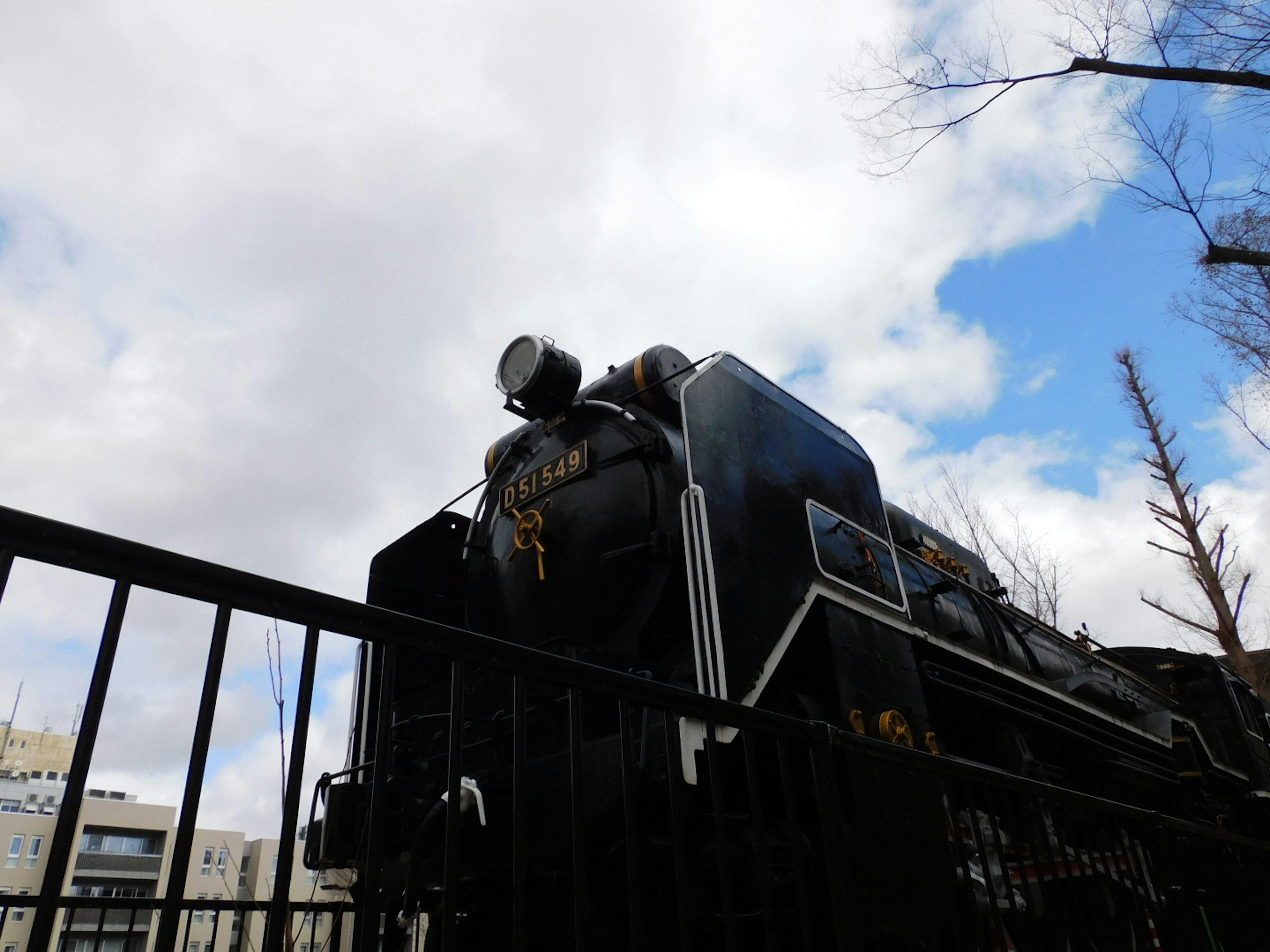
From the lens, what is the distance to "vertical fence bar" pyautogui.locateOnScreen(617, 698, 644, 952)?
164cm

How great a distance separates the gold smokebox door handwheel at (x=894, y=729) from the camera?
349 centimetres

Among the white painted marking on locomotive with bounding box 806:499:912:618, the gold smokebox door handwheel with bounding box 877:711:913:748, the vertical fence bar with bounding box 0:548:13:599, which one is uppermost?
the white painted marking on locomotive with bounding box 806:499:912:618

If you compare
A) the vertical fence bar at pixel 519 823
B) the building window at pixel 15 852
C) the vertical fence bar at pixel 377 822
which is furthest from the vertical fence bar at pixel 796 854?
the building window at pixel 15 852

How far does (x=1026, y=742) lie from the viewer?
5.45 metres

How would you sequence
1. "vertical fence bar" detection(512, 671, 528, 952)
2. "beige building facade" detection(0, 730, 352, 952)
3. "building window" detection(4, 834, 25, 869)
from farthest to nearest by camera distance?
"building window" detection(4, 834, 25, 869) → "beige building facade" detection(0, 730, 352, 952) → "vertical fence bar" detection(512, 671, 528, 952)

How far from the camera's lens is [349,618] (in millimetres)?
1457

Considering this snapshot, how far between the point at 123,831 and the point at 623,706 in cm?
1559

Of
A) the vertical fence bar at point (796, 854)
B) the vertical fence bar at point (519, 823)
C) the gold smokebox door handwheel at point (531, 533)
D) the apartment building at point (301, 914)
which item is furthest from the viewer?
the gold smokebox door handwheel at point (531, 533)

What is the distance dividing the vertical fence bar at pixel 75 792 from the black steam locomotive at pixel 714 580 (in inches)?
46.4

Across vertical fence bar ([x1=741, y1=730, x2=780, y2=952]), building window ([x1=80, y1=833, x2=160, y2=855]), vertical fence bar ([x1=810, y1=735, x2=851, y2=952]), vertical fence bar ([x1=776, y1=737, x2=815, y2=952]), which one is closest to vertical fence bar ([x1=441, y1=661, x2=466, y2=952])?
vertical fence bar ([x1=741, y1=730, x2=780, y2=952])

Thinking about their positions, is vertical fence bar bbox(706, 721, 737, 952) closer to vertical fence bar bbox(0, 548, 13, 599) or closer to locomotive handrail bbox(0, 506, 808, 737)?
locomotive handrail bbox(0, 506, 808, 737)

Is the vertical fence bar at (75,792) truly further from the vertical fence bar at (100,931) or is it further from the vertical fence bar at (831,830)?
the vertical fence bar at (100,931)

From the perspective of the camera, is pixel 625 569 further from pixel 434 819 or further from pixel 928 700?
pixel 928 700

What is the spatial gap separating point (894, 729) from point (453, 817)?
2549 millimetres
